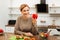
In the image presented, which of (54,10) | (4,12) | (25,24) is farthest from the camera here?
(4,12)

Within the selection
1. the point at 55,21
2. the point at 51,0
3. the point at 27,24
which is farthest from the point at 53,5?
the point at 27,24

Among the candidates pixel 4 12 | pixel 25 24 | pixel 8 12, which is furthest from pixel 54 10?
pixel 25 24

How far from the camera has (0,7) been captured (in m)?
5.42

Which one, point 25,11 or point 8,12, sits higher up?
point 25,11

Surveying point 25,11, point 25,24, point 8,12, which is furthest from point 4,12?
point 25,11

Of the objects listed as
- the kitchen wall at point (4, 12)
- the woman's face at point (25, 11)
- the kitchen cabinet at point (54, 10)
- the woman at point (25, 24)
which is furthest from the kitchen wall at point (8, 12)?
the woman's face at point (25, 11)

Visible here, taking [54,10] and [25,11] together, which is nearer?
[25,11]

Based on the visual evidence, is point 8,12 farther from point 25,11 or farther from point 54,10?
point 25,11

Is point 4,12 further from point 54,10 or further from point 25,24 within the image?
point 25,24

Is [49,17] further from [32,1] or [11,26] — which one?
[11,26]

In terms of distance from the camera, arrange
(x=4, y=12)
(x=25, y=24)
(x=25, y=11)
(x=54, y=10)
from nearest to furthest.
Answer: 1. (x=25, y=11)
2. (x=25, y=24)
3. (x=54, y=10)
4. (x=4, y=12)

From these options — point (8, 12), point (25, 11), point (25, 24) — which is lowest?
point (25, 24)

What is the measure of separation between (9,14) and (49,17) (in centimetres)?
143

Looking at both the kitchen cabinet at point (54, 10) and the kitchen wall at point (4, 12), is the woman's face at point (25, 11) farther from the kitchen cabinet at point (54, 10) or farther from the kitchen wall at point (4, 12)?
the kitchen wall at point (4, 12)
